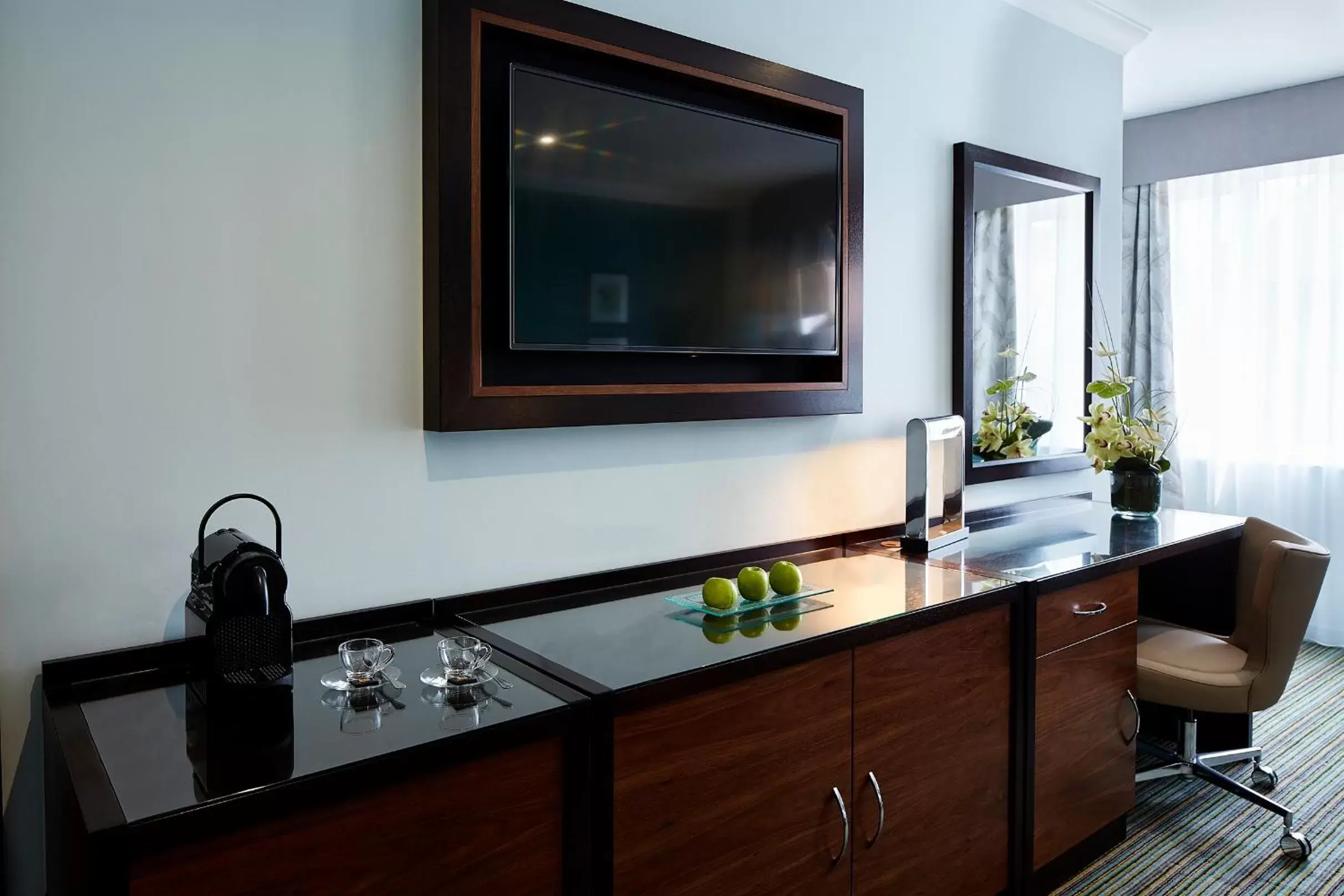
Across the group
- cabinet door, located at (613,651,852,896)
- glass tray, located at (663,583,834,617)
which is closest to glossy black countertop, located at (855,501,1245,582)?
glass tray, located at (663,583,834,617)

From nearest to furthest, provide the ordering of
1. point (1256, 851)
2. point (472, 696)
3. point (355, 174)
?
point (472, 696), point (355, 174), point (1256, 851)

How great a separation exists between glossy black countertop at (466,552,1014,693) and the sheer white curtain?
10.8 ft

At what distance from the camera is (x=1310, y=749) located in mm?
3277

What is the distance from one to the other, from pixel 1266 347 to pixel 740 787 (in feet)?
14.0

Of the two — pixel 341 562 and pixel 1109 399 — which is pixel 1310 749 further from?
pixel 341 562

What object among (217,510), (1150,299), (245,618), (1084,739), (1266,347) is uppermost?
(1150,299)

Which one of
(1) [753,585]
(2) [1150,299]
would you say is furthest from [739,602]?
(2) [1150,299]

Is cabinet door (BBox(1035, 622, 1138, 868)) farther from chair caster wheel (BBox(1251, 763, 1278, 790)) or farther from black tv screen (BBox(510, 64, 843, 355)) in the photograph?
black tv screen (BBox(510, 64, 843, 355))

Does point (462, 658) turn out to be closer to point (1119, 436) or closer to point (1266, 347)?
point (1119, 436)

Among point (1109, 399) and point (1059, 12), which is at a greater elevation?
point (1059, 12)

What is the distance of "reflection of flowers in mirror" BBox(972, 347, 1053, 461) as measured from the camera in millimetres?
3041

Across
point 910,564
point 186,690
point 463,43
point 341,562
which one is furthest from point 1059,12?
point 186,690

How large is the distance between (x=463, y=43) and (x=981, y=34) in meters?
1.92

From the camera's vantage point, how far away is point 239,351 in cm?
158
